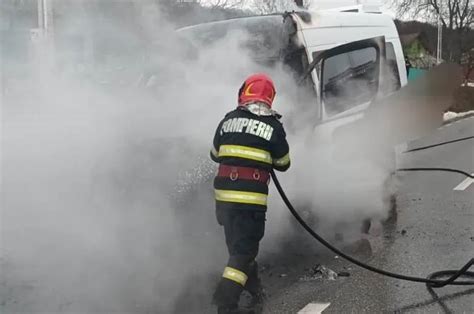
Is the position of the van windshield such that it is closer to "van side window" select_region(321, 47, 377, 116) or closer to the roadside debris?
"van side window" select_region(321, 47, 377, 116)

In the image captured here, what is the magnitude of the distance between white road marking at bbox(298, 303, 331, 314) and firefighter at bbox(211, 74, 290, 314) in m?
0.46

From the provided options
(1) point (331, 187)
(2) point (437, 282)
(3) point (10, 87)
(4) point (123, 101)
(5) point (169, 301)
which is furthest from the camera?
(1) point (331, 187)

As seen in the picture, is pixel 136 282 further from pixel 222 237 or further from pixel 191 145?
pixel 191 145

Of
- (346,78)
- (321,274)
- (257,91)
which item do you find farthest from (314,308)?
(346,78)

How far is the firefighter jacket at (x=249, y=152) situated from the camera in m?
3.83

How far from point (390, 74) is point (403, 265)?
7.53ft

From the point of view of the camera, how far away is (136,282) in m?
4.30

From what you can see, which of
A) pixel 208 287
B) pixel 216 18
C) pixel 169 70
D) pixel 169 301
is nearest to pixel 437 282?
pixel 208 287

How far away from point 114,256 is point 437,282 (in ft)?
7.71

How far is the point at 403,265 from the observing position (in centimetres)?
512

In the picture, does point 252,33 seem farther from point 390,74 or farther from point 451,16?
point 451,16

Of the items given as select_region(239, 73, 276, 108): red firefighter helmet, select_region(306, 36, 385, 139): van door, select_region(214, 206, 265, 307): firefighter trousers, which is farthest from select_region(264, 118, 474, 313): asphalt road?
select_region(239, 73, 276, 108): red firefighter helmet

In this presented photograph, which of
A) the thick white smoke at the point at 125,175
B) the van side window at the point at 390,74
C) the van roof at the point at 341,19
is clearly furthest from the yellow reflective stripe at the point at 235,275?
the van side window at the point at 390,74

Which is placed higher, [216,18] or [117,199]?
[216,18]
